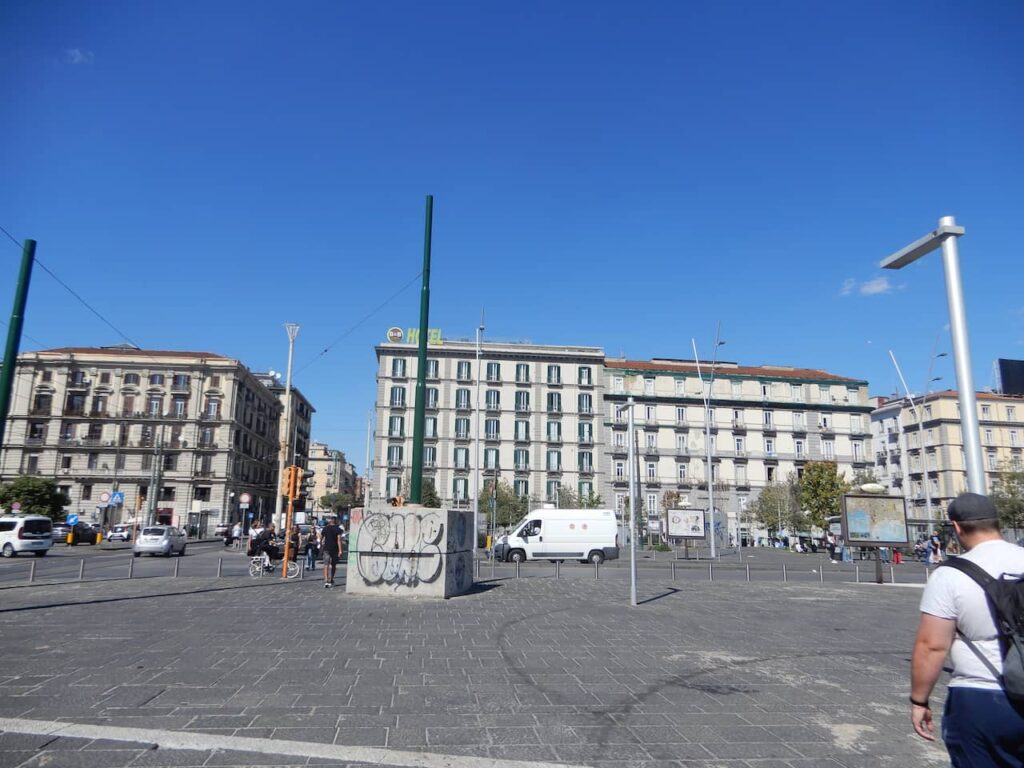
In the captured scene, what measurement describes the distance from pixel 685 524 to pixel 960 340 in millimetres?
33239

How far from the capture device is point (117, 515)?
213 feet

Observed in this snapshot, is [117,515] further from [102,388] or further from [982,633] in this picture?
[982,633]

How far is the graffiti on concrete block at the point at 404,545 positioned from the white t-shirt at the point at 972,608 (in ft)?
37.3

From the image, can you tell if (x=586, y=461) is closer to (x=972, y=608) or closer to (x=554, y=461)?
(x=554, y=461)

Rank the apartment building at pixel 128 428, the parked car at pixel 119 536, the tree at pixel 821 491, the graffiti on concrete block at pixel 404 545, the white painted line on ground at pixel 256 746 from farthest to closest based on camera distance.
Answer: the apartment building at pixel 128 428 < the tree at pixel 821 491 < the parked car at pixel 119 536 < the graffiti on concrete block at pixel 404 545 < the white painted line on ground at pixel 256 746

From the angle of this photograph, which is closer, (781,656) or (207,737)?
(207,737)

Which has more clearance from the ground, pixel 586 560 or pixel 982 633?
pixel 982 633

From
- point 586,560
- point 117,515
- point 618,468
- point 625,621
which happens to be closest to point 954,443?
point 618,468

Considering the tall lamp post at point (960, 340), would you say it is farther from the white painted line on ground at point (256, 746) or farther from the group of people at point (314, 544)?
the group of people at point (314, 544)

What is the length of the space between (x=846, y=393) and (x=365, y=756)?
261ft

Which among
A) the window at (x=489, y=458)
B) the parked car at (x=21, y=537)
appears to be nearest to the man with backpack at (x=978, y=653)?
the parked car at (x=21, y=537)

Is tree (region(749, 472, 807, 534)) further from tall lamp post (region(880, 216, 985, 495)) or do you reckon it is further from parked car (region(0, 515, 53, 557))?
tall lamp post (region(880, 216, 985, 495))

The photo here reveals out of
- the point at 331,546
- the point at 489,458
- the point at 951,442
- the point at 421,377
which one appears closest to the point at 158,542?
the point at 331,546

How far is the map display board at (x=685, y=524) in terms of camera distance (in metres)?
37.7
